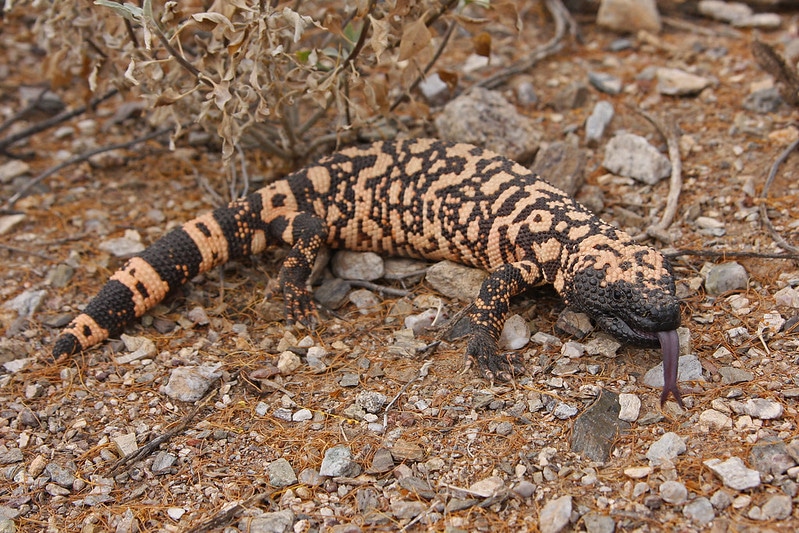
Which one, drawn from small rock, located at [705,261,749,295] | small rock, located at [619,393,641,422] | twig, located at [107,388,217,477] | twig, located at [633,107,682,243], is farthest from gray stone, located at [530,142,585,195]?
twig, located at [107,388,217,477]

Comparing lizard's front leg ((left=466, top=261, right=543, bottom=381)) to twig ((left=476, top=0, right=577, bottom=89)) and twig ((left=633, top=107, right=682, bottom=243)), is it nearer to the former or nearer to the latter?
twig ((left=633, top=107, right=682, bottom=243))

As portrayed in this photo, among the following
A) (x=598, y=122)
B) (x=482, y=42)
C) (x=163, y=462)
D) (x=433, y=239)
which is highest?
(x=482, y=42)

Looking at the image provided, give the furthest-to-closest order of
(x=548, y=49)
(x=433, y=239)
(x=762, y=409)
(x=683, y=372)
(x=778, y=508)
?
(x=548, y=49) → (x=433, y=239) → (x=683, y=372) → (x=762, y=409) → (x=778, y=508)

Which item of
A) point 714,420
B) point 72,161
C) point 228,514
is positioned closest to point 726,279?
point 714,420

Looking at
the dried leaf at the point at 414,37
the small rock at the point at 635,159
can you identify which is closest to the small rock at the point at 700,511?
the small rock at the point at 635,159

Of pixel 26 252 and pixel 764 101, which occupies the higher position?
pixel 764 101

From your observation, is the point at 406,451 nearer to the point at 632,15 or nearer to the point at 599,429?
the point at 599,429
